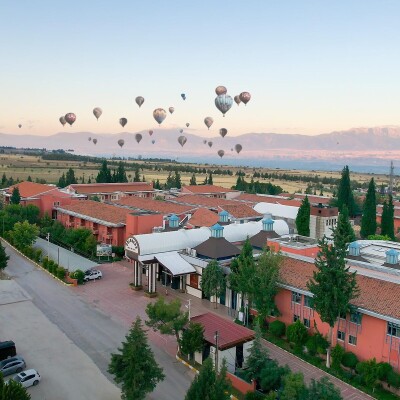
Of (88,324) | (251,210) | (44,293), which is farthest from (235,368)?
(251,210)

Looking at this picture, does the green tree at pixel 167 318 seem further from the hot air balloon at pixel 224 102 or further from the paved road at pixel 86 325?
the hot air balloon at pixel 224 102

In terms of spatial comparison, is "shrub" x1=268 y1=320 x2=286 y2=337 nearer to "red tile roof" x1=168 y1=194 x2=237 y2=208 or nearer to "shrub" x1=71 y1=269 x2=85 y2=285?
"shrub" x1=71 y1=269 x2=85 y2=285

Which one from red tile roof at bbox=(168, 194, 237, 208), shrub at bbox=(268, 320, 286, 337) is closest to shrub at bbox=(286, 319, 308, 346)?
shrub at bbox=(268, 320, 286, 337)

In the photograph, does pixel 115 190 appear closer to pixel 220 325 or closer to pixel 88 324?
pixel 88 324

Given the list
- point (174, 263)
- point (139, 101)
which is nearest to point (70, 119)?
point (139, 101)

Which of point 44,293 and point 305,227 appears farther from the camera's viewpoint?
point 305,227
